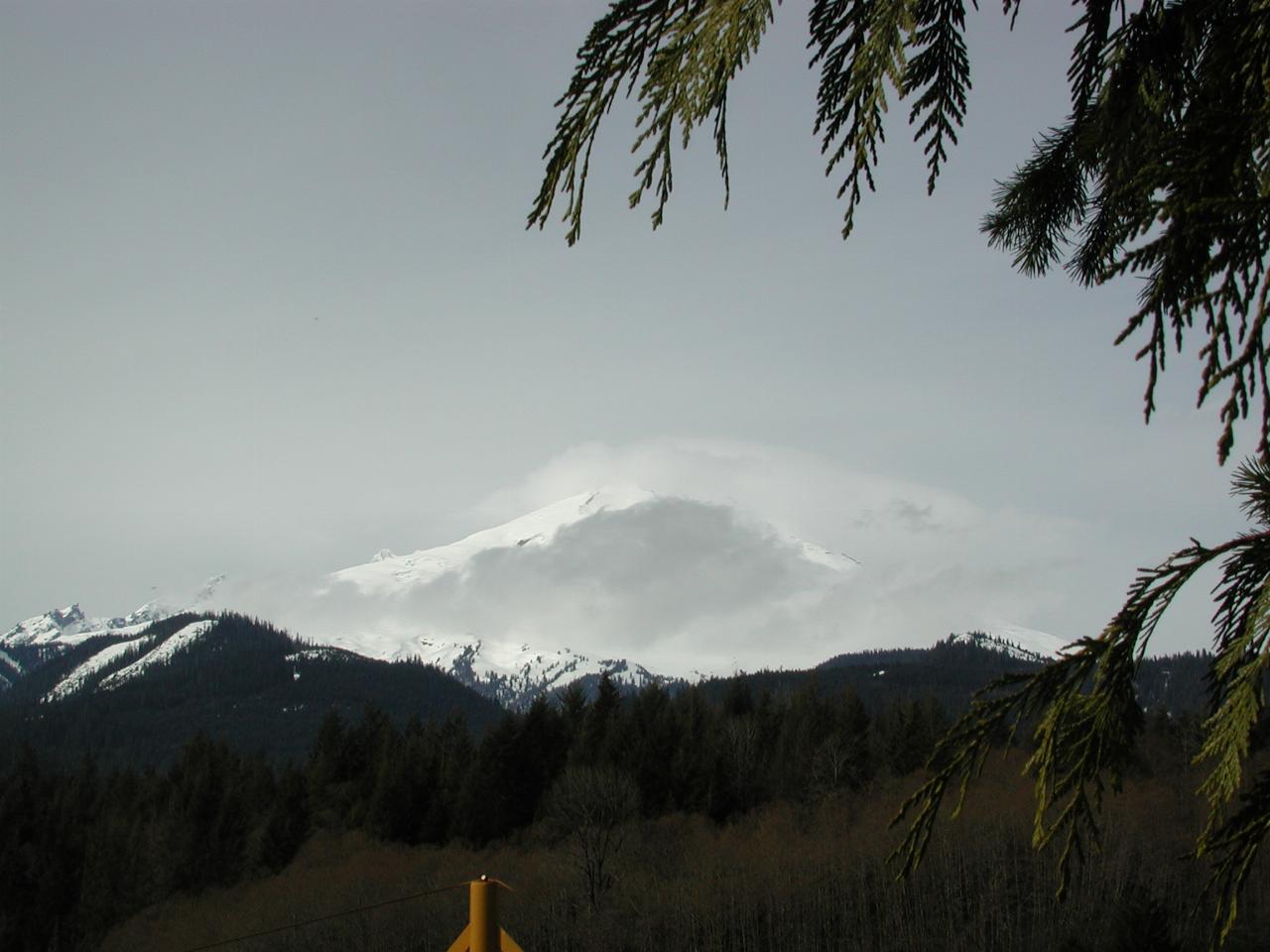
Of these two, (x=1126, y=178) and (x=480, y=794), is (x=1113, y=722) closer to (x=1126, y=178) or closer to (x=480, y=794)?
(x=1126, y=178)

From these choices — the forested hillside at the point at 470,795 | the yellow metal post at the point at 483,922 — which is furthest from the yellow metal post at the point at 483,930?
the forested hillside at the point at 470,795

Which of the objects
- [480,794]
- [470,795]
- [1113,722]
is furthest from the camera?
[480,794]

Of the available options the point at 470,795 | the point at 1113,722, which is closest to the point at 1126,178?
the point at 1113,722

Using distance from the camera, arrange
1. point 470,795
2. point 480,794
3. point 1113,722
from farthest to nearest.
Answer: point 480,794 → point 470,795 → point 1113,722

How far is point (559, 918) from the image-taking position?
36.4 m

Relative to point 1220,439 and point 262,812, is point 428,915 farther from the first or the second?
point 1220,439

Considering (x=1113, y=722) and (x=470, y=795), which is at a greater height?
(x=1113, y=722)

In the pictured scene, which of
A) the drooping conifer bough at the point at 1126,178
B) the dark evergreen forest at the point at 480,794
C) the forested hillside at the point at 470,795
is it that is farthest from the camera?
the forested hillside at the point at 470,795

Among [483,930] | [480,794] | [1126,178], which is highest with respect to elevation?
[1126,178]

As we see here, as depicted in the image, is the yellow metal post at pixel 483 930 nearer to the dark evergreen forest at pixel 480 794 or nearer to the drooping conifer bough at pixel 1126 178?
the drooping conifer bough at pixel 1126 178

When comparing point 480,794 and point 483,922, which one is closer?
point 483,922

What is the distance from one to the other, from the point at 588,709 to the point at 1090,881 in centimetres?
4185

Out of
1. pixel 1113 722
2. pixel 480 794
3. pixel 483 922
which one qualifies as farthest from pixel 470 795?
pixel 1113 722

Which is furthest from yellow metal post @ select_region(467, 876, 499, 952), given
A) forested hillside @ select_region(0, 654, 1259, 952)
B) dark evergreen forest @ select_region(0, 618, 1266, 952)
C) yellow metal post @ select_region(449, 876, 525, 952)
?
forested hillside @ select_region(0, 654, 1259, 952)
